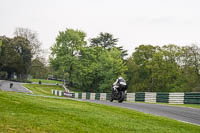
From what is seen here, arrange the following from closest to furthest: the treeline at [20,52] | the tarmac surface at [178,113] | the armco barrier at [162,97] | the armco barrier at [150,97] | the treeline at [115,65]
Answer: the tarmac surface at [178,113]
the armco barrier at [162,97]
the armco barrier at [150,97]
the treeline at [115,65]
the treeline at [20,52]

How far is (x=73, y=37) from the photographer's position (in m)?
69.7

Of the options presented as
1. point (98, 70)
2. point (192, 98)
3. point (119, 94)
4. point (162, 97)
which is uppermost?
point (98, 70)

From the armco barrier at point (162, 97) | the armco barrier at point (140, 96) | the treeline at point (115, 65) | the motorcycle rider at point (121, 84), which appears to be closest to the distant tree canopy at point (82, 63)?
the treeline at point (115, 65)

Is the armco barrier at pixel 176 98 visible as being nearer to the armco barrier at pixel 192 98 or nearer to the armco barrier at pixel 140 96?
the armco barrier at pixel 192 98

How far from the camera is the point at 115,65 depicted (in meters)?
69.7

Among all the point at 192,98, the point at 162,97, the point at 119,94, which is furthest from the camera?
the point at 162,97

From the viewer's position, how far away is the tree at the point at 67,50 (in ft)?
222

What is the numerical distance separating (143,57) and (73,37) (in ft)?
59.8

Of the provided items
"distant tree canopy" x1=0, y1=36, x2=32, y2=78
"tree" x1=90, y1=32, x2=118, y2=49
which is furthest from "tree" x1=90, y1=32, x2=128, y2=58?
"distant tree canopy" x1=0, y1=36, x2=32, y2=78

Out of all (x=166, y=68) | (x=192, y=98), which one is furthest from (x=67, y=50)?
(x=192, y=98)

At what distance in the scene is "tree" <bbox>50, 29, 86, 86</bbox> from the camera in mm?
67812

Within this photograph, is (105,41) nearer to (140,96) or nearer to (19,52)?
(19,52)


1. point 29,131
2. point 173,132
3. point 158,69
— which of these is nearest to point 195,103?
point 173,132

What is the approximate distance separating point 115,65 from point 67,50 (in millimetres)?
12294
